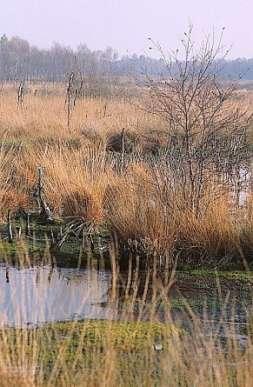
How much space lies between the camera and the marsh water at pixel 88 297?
18.1 feet

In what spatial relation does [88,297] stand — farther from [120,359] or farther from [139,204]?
[139,204]

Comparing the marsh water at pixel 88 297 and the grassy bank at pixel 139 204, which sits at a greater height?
the grassy bank at pixel 139 204

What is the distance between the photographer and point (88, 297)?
617 cm

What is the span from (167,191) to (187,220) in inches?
18.0

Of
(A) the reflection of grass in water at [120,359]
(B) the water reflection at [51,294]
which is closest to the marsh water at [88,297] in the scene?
(B) the water reflection at [51,294]

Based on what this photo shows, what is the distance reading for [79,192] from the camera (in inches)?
361

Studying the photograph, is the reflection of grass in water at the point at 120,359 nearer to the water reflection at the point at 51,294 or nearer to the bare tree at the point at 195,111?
the water reflection at the point at 51,294

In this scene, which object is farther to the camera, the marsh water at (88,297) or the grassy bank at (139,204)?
the grassy bank at (139,204)

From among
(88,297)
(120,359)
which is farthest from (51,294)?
(120,359)

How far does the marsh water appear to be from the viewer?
550 centimetres

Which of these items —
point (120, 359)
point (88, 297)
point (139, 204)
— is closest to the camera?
point (120, 359)

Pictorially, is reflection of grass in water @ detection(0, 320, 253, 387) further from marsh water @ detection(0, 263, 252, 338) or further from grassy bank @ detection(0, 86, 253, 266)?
grassy bank @ detection(0, 86, 253, 266)

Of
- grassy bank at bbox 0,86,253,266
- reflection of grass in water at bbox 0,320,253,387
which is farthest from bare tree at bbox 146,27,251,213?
reflection of grass in water at bbox 0,320,253,387

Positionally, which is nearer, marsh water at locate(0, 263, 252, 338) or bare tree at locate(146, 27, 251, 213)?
marsh water at locate(0, 263, 252, 338)
